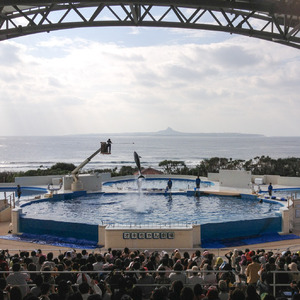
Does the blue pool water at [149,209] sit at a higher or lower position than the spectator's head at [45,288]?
lower

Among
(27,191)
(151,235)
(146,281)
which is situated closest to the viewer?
(146,281)

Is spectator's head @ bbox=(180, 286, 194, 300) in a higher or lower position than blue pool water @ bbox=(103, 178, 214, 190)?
higher

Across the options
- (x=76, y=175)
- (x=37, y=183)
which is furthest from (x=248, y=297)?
(x=37, y=183)

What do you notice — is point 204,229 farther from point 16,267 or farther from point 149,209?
point 16,267

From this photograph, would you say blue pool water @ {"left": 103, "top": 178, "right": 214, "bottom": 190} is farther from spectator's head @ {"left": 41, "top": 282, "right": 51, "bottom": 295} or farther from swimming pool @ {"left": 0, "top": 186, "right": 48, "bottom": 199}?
spectator's head @ {"left": 41, "top": 282, "right": 51, "bottom": 295}

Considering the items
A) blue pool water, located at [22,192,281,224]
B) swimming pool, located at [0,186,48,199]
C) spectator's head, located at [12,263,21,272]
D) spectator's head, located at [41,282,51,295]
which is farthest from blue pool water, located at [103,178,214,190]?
spectator's head, located at [41,282,51,295]

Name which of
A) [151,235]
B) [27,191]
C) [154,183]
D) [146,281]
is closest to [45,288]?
[146,281]

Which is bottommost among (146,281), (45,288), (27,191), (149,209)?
(149,209)

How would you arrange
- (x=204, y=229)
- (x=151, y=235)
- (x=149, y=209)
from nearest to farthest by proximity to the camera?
(x=151, y=235), (x=204, y=229), (x=149, y=209)

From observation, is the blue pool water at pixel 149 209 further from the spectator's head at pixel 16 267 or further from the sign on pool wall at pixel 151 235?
the spectator's head at pixel 16 267

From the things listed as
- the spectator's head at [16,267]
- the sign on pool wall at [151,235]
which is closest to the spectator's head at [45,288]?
the spectator's head at [16,267]

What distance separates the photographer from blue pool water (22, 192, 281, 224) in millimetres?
16922

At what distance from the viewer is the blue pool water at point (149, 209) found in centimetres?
1692

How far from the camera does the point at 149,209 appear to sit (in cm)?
1933
